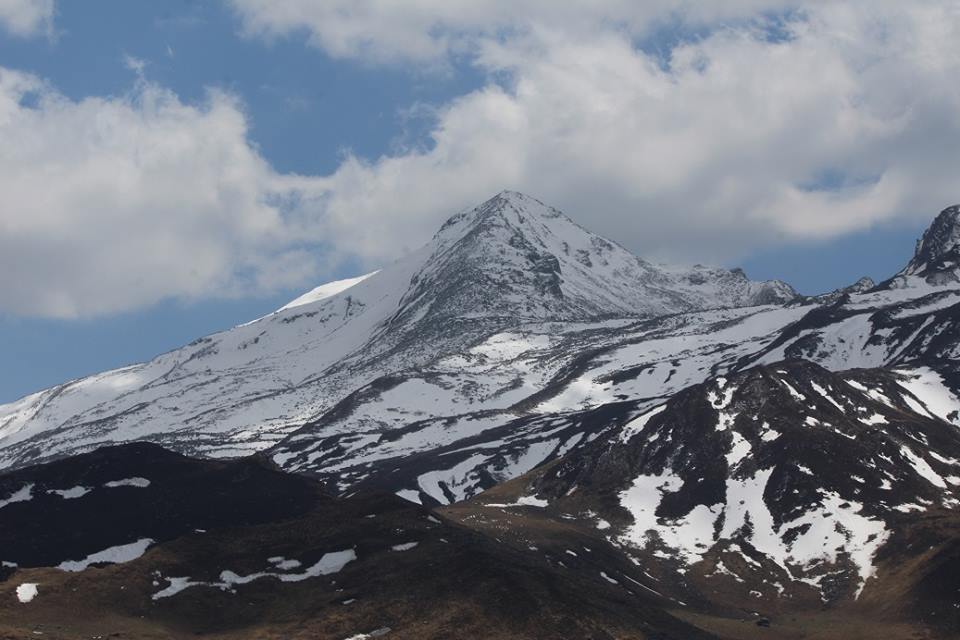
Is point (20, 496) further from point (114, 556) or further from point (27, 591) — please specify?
point (27, 591)

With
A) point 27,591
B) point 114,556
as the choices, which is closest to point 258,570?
point 114,556

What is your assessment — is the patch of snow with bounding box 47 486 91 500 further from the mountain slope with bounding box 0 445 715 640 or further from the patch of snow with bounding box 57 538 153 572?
the patch of snow with bounding box 57 538 153 572

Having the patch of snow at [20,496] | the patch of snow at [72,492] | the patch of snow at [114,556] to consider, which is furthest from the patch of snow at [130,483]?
the patch of snow at [114,556]

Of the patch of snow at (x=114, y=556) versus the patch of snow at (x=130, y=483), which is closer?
the patch of snow at (x=114, y=556)

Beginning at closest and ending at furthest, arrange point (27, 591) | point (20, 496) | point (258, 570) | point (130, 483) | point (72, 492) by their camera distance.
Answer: point (27, 591) → point (258, 570) → point (20, 496) → point (72, 492) → point (130, 483)

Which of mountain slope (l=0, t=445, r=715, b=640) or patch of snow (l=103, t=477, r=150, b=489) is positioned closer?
mountain slope (l=0, t=445, r=715, b=640)

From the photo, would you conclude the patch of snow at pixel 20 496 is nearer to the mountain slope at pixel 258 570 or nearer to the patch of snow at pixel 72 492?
the mountain slope at pixel 258 570

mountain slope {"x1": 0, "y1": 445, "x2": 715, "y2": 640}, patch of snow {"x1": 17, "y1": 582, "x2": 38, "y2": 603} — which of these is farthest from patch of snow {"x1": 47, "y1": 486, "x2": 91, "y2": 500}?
patch of snow {"x1": 17, "y1": 582, "x2": 38, "y2": 603}

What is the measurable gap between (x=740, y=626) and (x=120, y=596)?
239 ft

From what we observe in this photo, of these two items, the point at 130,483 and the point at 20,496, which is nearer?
the point at 20,496

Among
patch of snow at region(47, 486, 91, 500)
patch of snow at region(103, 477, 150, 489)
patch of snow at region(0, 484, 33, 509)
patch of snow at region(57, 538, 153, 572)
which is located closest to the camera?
patch of snow at region(57, 538, 153, 572)

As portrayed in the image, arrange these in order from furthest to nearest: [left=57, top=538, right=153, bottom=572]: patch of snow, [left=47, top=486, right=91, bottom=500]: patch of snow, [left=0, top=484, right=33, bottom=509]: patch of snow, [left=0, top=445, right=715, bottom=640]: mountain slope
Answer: [left=47, top=486, right=91, bottom=500]: patch of snow < [left=0, top=484, right=33, bottom=509]: patch of snow < [left=57, top=538, right=153, bottom=572]: patch of snow < [left=0, top=445, right=715, bottom=640]: mountain slope

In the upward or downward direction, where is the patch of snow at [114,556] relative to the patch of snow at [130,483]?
downward

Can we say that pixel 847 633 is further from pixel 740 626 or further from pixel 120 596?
pixel 120 596
